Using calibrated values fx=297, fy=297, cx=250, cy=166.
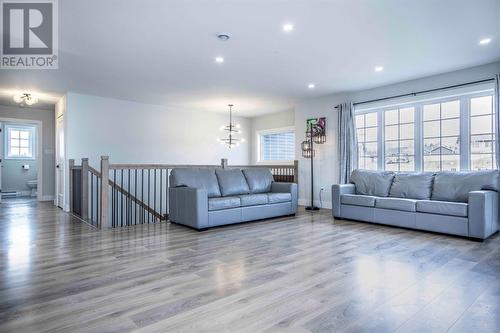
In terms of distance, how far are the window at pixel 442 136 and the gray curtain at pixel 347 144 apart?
130cm

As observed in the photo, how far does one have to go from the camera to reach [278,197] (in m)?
5.47

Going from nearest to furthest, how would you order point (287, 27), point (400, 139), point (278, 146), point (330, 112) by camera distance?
point (287, 27) < point (400, 139) < point (330, 112) < point (278, 146)

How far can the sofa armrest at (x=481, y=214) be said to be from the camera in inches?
149

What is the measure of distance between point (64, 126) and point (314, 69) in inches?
215

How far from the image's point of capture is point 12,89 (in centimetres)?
601

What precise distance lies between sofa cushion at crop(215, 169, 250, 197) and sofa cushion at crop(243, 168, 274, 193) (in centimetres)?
12

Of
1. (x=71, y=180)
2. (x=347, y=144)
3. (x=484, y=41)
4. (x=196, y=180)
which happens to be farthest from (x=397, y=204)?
(x=71, y=180)

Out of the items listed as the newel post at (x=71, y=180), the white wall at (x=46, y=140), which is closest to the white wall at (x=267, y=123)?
the newel post at (x=71, y=180)

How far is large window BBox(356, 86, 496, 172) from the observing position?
4754 mm

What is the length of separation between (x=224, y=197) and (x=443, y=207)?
326cm

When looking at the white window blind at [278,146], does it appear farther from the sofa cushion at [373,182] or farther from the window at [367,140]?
the sofa cushion at [373,182]

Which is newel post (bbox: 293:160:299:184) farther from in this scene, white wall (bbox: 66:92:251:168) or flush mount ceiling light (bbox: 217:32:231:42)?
flush mount ceiling light (bbox: 217:32:231:42)

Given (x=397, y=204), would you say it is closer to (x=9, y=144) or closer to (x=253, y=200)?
(x=253, y=200)

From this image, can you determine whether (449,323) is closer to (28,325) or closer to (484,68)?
(28,325)
